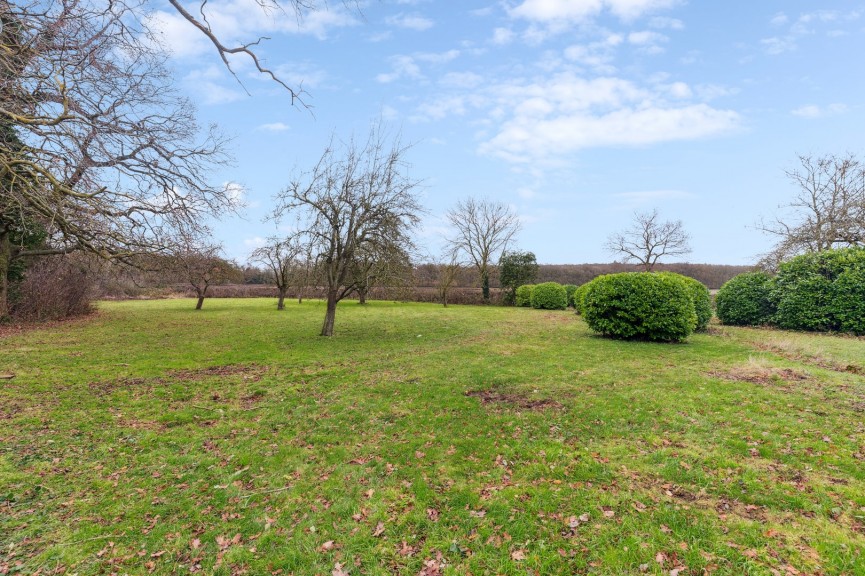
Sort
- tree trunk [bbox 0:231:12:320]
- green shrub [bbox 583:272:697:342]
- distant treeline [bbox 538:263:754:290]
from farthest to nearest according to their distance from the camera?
distant treeline [bbox 538:263:754:290] < tree trunk [bbox 0:231:12:320] < green shrub [bbox 583:272:697:342]

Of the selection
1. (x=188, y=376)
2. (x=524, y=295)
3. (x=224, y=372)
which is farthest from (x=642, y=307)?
(x=524, y=295)

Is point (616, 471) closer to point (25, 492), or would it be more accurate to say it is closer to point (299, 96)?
point (25, 492)

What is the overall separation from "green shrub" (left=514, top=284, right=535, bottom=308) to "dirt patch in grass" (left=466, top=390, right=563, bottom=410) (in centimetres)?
2446

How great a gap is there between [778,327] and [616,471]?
1442 cm

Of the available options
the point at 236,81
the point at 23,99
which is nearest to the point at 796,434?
the point at 236,81

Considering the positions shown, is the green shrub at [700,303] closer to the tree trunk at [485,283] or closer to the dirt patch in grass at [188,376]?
the dirt patch in grass at [188,376]

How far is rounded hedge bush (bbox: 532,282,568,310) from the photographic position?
2656 centimetres

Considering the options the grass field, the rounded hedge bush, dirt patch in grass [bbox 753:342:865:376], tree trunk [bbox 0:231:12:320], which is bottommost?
the grass field

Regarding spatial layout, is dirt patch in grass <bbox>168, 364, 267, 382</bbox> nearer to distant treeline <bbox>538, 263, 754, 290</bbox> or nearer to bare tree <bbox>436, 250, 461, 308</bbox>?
bare tree <bbox>436, 250, 461, 308</bbox>

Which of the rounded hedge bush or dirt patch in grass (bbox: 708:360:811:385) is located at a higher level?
the rounded hedge bush

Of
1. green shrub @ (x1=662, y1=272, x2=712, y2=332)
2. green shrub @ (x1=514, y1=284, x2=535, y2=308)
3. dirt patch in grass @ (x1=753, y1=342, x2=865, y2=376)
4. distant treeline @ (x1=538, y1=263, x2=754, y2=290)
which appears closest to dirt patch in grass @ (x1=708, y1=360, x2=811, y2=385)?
dirt patch in grass @ (x1=753, y1=342, x2=865, y2=376)

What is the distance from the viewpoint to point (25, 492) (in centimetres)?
338

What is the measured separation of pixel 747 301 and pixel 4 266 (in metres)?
26.4

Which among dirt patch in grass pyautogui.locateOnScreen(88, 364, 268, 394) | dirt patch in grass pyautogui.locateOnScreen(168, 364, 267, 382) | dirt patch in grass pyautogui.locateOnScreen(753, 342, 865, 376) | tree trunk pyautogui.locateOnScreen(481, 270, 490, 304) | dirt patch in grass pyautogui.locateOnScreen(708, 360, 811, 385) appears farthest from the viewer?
tree trunk pyautogui.locateOnScreen(481, 270, 490, 304)
